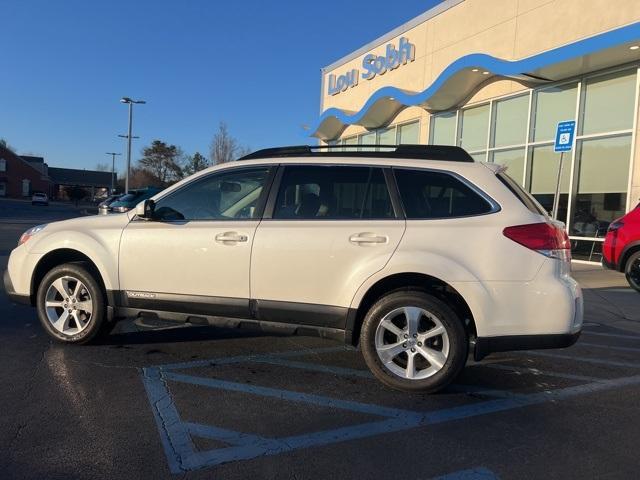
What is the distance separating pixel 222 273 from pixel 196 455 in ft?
5.75

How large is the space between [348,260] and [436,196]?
34.4 inches

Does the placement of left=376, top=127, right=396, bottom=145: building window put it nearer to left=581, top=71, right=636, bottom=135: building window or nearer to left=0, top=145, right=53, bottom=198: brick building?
left=581, top=71, right=636, bottom=135: building window

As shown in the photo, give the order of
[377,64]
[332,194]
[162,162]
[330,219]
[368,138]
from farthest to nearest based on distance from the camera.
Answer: [162,162] → [368,138] → [377,64] → [332,194] → [330,219]

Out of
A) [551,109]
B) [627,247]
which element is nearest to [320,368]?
[627,247]

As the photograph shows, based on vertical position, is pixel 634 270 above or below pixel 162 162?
below

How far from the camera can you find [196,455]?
10.3 ft

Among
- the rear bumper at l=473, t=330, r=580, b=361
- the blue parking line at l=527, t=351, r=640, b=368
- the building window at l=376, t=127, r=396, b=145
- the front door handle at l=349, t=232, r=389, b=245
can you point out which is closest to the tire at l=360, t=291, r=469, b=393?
the rear bumper at l=473, t=330, r=580, b=361

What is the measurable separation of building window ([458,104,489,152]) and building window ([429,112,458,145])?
0.34 meters

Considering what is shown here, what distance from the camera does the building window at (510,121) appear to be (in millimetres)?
14633

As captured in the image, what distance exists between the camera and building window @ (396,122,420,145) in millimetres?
18859

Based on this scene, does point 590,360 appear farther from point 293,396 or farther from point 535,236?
point 293,396

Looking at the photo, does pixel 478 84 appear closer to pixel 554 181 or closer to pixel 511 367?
pixel 554 181

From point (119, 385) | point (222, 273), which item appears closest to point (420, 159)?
point (222, 273)

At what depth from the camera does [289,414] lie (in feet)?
12.4
